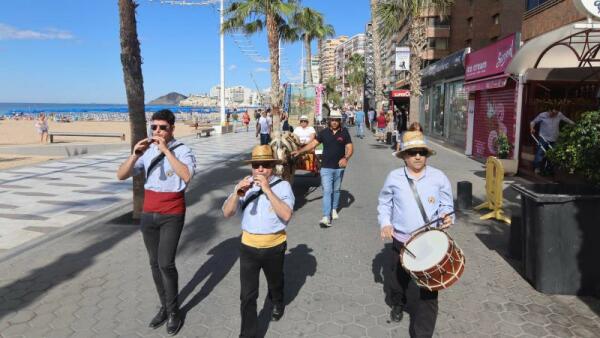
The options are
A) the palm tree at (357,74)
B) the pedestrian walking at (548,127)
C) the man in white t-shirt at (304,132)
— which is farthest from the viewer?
the palm tree at (357,74)

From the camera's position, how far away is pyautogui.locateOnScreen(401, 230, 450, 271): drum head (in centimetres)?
318

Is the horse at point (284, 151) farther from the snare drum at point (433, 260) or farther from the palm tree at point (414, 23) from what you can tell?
the palm tree at point (414, 23)

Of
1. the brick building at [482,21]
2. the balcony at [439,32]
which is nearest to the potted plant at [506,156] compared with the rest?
the brick building at [482,21]

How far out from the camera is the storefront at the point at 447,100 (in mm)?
21312

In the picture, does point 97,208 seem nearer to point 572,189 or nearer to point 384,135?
point 572,189

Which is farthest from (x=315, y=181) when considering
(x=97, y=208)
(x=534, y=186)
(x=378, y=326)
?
(x=378, y=326)

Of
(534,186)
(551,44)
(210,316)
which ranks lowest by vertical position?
(210,316)

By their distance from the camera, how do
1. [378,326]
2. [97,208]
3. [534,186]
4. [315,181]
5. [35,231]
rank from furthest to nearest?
1. [315,181]
2. [97,208]
3. [35,231]
4. [534,186]
5. [378,326]

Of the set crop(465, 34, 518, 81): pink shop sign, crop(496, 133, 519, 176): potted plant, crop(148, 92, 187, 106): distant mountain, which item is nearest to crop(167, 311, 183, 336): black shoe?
crop(496, 133, 519, 176): potted plant

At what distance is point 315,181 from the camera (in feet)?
36.8

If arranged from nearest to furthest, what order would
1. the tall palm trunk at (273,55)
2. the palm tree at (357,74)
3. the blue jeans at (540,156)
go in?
the blue jeans at (540,156), the tall palm trunk at (273,55), the palm tree at (357,74)

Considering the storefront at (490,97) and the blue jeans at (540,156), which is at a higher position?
the storefront at (490,97)

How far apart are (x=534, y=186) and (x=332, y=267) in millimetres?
2397

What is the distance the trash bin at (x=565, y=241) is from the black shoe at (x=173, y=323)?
3459mm
